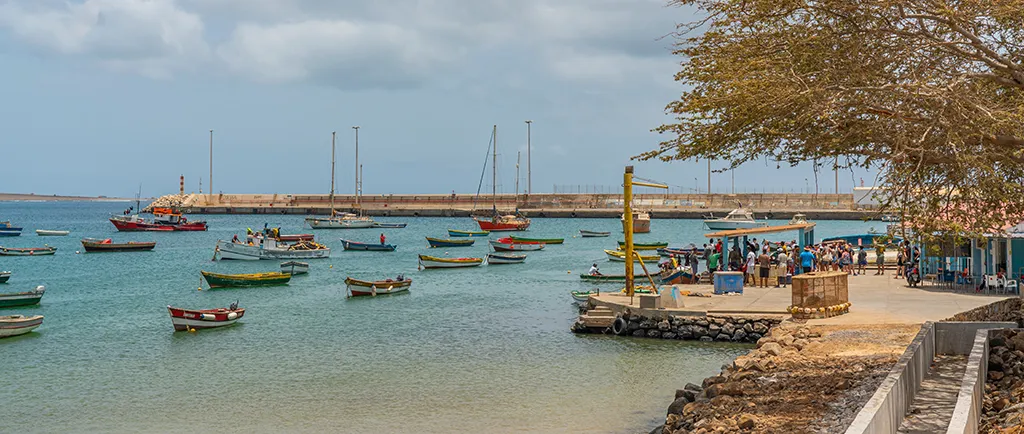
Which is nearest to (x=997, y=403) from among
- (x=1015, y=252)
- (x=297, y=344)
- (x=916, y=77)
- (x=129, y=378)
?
(x=916, y=77)

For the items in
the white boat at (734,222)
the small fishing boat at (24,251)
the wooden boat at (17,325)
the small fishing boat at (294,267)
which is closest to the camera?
the wooden boat at (17,325)

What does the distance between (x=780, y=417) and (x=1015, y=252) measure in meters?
17.2

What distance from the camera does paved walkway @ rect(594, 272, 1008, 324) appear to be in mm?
22203

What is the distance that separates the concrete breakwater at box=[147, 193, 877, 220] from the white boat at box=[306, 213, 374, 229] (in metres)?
20.4

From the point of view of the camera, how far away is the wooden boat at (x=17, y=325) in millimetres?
29562

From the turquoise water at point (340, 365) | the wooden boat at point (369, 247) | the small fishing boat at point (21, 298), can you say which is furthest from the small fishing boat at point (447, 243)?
the small fishing boat at point (21, 298)

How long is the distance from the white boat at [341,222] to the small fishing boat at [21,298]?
74172 mm

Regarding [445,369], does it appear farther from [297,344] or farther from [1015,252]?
Answer: [1015,252]

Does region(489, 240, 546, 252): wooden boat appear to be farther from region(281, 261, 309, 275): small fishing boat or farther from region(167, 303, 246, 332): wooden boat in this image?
region(167, 303, 246, 332): wooden boat

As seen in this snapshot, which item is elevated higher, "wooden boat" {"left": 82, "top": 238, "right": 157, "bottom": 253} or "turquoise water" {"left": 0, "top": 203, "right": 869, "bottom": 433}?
"wooden boat" {"left": 82, "top": 238, "right": 157, "bottom": 253}

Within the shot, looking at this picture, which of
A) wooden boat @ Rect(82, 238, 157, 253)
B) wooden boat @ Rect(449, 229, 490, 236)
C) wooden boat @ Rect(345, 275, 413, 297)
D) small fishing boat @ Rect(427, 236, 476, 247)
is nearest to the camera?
wooden boat @ Rect(345, 275, 413, 297)

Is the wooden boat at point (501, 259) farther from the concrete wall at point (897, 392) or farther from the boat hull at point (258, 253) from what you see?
the concrete wall at point (897, 392)

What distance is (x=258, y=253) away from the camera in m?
65.8

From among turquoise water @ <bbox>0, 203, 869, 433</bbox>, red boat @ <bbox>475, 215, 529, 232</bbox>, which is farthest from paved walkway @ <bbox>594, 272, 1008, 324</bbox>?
red boat @ <bbox>475, 215, 529, 232</bbox>
